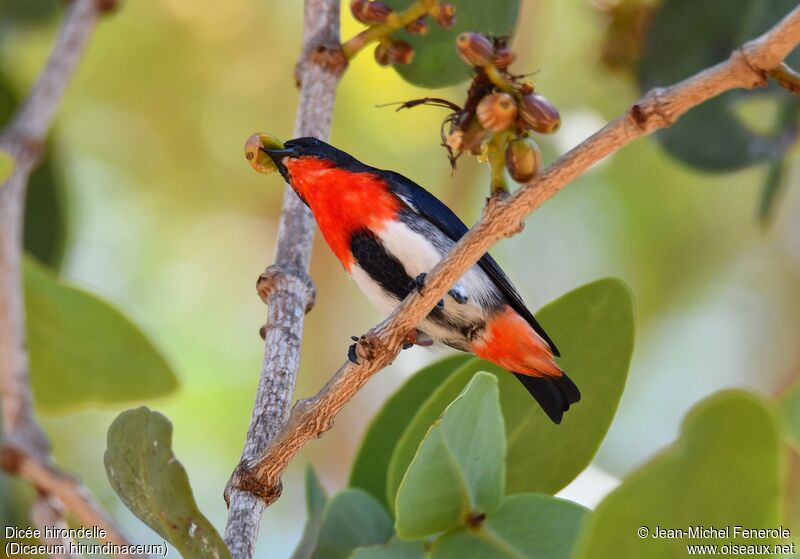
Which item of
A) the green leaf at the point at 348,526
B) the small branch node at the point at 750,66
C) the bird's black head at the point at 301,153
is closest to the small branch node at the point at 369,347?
the green leaf at the point at 348,526

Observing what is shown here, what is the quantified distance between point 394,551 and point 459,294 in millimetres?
825

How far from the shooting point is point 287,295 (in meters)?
1.77

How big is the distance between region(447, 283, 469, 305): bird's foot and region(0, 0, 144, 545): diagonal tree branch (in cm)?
93

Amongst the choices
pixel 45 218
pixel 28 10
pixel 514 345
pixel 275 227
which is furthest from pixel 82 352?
pixel 275 227

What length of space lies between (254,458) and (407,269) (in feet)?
2.72

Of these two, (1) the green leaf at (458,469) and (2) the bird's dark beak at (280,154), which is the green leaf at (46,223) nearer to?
(2) the bird's dark beak at (280,154)

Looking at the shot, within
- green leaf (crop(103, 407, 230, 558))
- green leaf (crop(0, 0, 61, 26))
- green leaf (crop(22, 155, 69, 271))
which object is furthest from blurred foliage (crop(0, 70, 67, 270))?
green leaf (crop(103, 407, 230, 558))

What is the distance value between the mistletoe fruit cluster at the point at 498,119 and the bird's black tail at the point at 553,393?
1.83 ft

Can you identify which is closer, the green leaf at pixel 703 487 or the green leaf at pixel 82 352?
the green leaf at pixel 703 487

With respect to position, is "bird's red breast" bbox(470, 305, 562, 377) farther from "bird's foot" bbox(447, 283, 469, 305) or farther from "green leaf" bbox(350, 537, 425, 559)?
"green leaf" bbox(350, 537, 425, 559)

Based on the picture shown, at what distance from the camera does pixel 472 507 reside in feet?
5.02

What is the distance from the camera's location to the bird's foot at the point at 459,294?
7.52ft

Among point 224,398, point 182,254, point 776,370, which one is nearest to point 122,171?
point 182,254

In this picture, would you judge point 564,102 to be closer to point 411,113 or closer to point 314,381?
point 411,113
